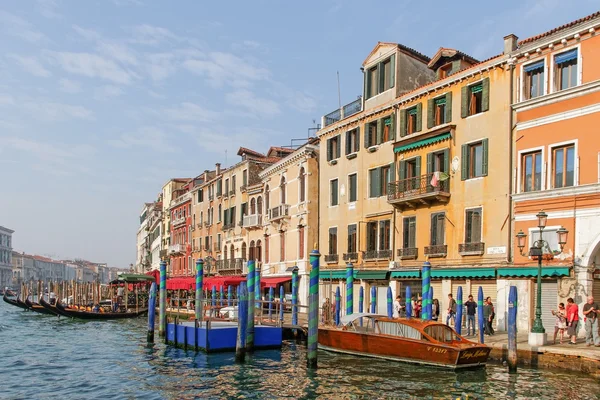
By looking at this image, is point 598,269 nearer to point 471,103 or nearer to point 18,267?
point 471,103

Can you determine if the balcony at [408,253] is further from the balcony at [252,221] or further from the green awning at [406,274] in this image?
the balcony at [252,221]

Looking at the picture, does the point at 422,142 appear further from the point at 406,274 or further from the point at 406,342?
the point at 406,342

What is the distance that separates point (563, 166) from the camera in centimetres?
2252

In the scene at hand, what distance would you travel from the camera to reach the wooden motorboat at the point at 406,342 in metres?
18.9

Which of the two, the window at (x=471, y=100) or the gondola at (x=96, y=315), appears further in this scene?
the gondola at (x=96, y=315)

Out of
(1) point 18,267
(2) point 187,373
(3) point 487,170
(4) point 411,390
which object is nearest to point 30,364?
(2) point 187,373

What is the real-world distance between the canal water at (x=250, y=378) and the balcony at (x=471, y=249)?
675 centimetres

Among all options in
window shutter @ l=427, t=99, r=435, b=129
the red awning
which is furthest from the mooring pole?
the red awning

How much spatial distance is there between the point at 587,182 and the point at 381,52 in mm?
14075

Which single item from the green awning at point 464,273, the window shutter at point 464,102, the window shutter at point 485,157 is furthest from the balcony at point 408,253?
the window shutter at point 464,102

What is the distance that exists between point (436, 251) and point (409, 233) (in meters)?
2.39

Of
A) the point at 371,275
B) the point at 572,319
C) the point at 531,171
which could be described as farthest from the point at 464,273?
the point at 371,275

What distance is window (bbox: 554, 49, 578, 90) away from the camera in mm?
22453

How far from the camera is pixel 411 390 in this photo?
1661cm
